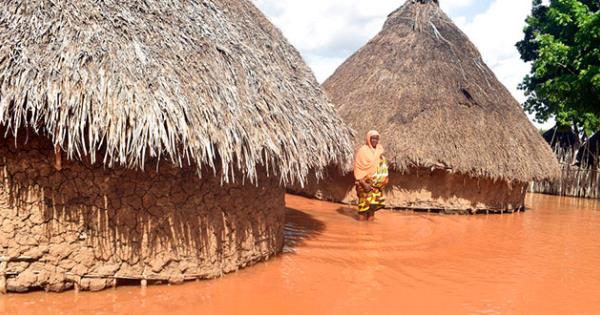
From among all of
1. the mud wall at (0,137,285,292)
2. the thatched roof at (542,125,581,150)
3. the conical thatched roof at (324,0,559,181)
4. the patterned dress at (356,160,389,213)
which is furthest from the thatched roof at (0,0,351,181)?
the thatched roof at (542,125,581,150)

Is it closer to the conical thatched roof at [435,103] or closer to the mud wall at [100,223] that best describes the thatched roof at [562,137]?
the conical thatched roof at [435,103]

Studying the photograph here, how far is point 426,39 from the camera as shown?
34.4ft

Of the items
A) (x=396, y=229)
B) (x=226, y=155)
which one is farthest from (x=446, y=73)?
(x=226, y=155)

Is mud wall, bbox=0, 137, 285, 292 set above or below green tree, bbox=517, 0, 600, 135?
below

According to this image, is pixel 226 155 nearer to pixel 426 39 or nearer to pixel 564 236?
pixel 564 236

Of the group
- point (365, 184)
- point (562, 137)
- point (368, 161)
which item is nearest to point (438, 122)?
point (368, 161)

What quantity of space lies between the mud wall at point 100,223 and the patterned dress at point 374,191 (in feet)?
10.6

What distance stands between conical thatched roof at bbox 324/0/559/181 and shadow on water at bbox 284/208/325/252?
6.81 feet

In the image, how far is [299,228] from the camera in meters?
6.70

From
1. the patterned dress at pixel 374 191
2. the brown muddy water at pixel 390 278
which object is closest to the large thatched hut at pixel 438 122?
the brown muddy water at pixel 390 278

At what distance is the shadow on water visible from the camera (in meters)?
5.88

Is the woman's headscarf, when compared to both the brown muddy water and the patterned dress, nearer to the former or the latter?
the patterned dress

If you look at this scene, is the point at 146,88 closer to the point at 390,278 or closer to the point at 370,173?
the point at 390,278

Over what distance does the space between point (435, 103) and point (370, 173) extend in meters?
2.91
